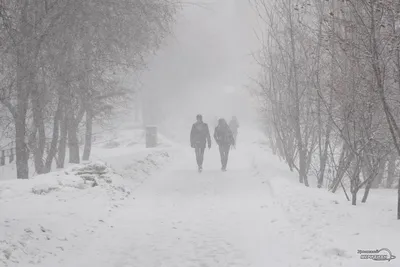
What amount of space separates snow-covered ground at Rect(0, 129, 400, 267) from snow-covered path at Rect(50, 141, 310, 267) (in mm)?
14

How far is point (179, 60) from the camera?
1497 inches

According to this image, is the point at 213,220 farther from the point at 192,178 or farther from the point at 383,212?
the point at 192,178

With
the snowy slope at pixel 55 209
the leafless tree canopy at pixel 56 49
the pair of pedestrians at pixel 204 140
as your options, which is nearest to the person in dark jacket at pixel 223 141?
the pair of pedestrians at pixel 204 140

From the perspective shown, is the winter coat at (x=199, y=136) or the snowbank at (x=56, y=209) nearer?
the snowbank at (x=56, y=209)

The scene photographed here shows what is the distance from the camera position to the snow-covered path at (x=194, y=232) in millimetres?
5609

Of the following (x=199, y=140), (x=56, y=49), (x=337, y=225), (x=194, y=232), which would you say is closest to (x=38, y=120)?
(x=56, y=49)

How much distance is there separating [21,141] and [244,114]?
65903mm

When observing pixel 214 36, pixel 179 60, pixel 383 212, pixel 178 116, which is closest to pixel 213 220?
pixel 383 212

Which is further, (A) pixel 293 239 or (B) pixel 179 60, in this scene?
(B) pixel 179 60

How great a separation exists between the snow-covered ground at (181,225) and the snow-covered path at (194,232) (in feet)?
0.05

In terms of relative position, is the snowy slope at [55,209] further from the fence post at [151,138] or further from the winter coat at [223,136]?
the fence post at [151,138]

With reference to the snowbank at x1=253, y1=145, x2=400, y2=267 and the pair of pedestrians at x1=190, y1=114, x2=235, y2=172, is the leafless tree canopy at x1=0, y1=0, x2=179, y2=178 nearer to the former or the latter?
the pair of pedestrians at x1=190, y1=114, x2=235, y2=172

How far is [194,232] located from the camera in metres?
6.80

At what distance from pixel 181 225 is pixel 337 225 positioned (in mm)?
2515
